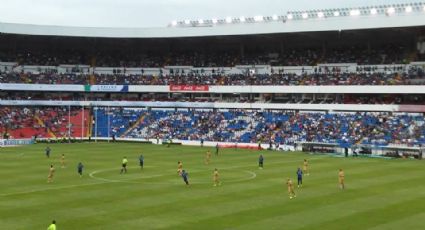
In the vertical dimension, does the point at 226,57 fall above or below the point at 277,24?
below

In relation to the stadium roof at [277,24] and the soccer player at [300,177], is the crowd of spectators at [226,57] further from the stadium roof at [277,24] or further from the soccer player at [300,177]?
the soccer player at [300,177]

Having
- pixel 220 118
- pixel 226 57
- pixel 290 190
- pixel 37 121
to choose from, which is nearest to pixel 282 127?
pixel 220 118

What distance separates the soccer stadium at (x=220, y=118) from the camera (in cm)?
3488

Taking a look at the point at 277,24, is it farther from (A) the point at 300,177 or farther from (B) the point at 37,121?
(A) the point at 300,177

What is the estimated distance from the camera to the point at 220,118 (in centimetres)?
8881

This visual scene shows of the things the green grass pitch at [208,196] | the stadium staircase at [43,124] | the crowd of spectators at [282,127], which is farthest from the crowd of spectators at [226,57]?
the green grass pitch at [208,196]

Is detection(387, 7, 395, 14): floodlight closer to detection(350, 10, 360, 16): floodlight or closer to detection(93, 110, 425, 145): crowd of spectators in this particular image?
detection(350, 10, 360, 16): floodlight

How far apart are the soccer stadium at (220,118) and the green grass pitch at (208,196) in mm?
174

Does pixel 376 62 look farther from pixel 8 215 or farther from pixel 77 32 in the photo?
pixel 8 215

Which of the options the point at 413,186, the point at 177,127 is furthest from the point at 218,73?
the point at 413,186

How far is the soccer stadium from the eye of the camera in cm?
3488

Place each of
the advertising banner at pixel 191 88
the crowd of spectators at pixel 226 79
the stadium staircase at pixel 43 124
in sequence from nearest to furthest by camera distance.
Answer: the crowd of spectators at pixel 226 79
the stadium staircase at pixel 43 124
the advertising banner at pixel 191 88

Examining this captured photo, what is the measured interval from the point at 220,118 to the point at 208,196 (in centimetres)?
5323

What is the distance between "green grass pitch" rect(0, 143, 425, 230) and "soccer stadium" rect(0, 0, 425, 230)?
0.17 m
